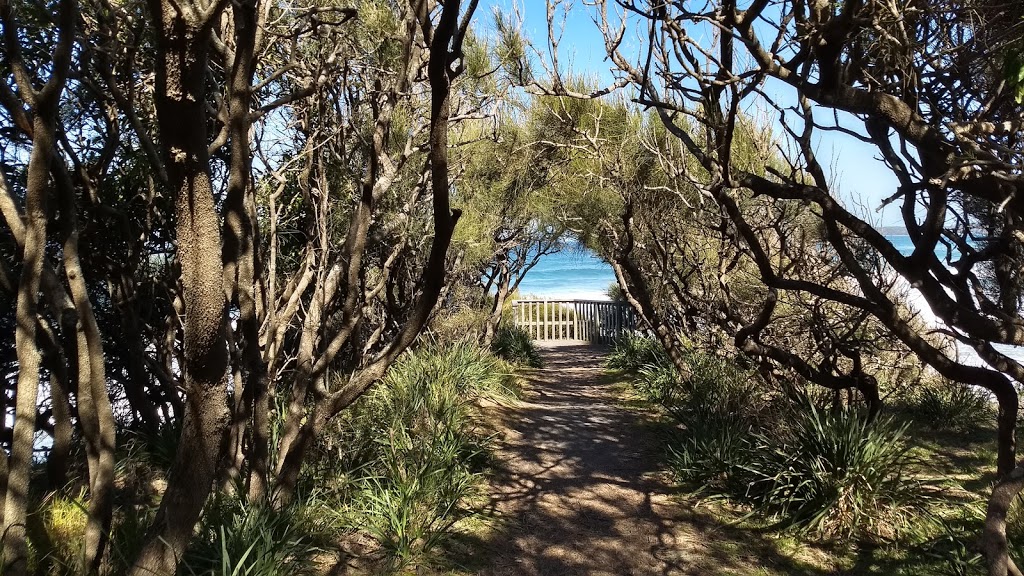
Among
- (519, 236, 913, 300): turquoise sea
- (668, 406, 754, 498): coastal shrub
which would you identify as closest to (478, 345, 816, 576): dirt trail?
(668, 406, 754, 498): coastal shrub

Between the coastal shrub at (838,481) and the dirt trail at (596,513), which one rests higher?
the coastal shrub at (838,481)

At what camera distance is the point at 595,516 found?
4.86 meters

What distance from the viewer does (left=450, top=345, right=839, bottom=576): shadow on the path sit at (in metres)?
4.05

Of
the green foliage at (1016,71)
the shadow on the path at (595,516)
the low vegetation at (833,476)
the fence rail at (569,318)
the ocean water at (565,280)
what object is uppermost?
the ocean water at (565,280)

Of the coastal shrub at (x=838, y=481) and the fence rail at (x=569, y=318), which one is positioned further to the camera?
the fence rail at (x=569, y=318)

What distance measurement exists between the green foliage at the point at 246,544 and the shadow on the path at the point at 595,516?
1.01 metres

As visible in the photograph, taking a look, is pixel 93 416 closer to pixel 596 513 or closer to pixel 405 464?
pixel 405 464

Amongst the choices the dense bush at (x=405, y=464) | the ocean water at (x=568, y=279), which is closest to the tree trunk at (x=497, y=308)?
the dense bush at (x=405, y=464)

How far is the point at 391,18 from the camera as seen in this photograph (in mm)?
4781

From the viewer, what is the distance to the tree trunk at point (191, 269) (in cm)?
217

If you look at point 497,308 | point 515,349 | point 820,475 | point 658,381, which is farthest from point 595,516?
point 515,349

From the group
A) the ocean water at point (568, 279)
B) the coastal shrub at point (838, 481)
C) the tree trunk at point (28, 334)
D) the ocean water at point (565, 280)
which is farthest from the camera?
the ocean water at point (565, 280)

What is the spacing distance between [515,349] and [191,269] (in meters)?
10.4

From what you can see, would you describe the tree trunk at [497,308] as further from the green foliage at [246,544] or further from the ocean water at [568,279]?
the ocean water at [568,279]
